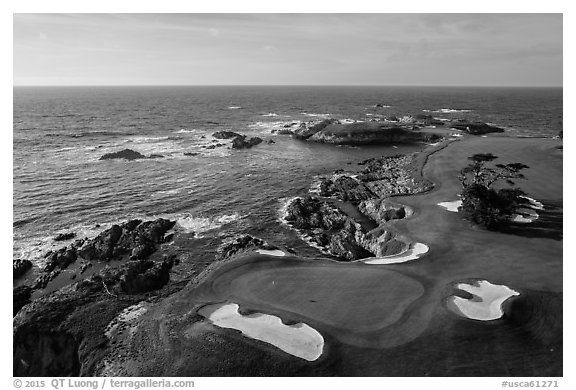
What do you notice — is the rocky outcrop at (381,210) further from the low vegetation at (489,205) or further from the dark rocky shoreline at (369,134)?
the dark rocky shoreline at (369,134)

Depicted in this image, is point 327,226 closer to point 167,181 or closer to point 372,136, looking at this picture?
point 167,181

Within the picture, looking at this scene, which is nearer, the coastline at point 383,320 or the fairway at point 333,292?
the coastline at point 383,320

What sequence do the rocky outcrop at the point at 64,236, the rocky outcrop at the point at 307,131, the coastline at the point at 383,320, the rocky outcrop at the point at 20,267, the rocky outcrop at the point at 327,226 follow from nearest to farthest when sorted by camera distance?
the coastline at the point at 383,320 < the rocky outcrop at the point at 20,267 < the rocky outcrop at the point at 327,226 < the rocky outcrop at the point at 64,236 < the rocky outcrop at the point at 307,131

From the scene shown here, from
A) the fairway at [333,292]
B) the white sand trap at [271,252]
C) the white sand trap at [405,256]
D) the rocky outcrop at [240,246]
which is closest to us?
the fairway at [333,292]

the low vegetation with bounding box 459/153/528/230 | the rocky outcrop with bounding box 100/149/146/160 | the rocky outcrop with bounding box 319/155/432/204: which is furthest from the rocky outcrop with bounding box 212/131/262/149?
the low vegetation with bounding box 459/153/528/230

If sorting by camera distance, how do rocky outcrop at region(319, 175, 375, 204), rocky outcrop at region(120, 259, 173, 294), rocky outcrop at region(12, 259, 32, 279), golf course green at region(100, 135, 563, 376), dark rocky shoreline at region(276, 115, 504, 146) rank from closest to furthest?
1. golf course green at region(100, 135, 563, 376)
2. rocky outcrop at region(120, 259, 173, 294)
3. rocky outcrop at region(12, 259, 32, 279)
4. rocky outcrop at region(319, 175, 375, 204)
5. dark rocky shoreline at region(276, 115, 504, 146)

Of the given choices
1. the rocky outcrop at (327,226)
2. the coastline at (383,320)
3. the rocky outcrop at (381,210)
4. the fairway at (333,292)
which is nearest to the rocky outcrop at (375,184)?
the rocky outcrop at (381,210)

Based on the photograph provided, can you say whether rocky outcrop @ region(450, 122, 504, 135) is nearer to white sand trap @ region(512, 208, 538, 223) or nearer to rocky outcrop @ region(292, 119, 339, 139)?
rocky outcrop @ region(292, 119, 339, 139)
